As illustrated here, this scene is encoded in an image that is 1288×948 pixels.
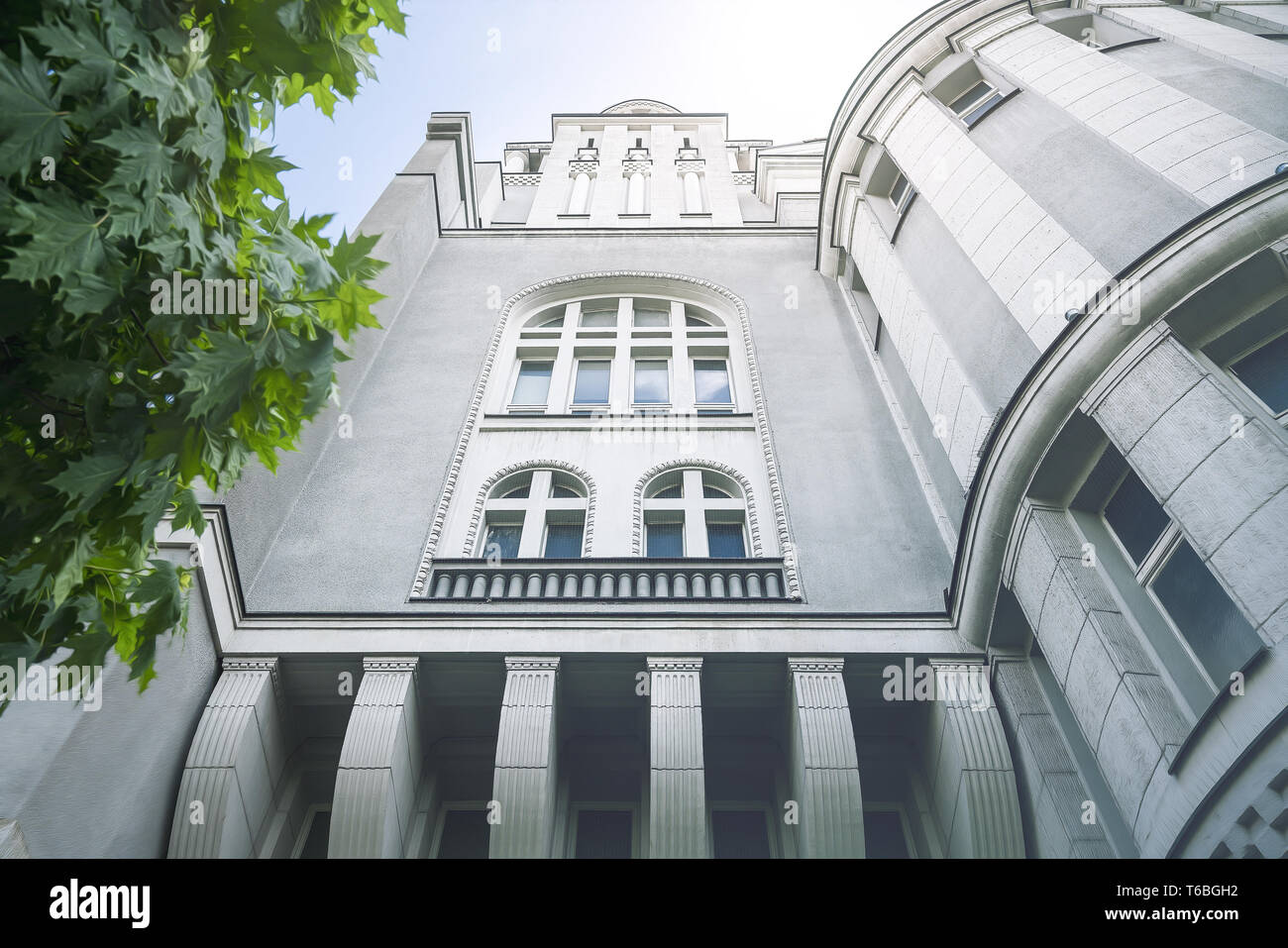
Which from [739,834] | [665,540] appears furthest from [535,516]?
[739,834]

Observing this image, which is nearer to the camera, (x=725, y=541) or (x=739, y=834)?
(x=739, y=834)

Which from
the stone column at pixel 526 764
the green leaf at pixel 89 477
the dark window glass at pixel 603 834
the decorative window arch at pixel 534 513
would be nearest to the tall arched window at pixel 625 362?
the decorative window arch at pixel 534 513

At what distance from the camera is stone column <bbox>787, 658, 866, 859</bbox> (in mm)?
9395

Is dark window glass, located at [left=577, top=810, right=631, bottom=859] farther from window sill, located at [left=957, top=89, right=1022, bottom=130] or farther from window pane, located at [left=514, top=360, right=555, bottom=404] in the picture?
window sill, located at [left=957, top=89, right=1022, bottom=130]

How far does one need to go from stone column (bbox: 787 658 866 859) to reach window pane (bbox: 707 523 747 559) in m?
3.04

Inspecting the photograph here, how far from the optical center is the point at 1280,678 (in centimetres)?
→ 687

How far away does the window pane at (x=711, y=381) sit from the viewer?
17672mm

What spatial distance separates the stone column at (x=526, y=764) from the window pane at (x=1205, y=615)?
21.9ft

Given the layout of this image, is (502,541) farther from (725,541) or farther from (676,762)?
(676,762)

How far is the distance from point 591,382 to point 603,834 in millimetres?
9507

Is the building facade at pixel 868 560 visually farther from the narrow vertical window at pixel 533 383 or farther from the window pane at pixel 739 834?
the narrow vertical window at pixel 533 383

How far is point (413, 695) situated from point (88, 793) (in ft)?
11.4

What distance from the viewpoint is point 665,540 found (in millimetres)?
14000
